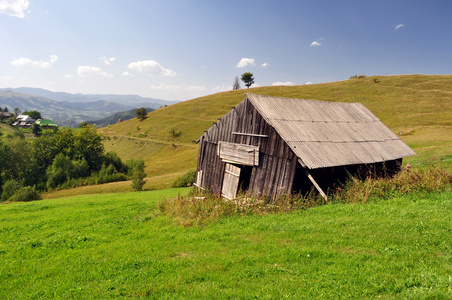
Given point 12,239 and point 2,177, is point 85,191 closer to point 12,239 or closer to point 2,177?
point 2,177

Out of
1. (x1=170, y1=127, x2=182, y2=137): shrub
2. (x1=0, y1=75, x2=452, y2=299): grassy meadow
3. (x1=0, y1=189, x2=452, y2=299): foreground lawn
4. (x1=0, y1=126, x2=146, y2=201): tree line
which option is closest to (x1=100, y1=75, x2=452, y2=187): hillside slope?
(x1=170, y1=127, x2=182, y2=137): shrub


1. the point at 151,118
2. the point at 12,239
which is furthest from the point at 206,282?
the point at 151,118

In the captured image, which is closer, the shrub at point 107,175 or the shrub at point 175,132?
the shrub at point 107,175

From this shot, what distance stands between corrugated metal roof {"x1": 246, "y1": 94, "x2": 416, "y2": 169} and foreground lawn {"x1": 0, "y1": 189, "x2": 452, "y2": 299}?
3.48 metres

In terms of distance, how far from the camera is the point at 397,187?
12992 mm

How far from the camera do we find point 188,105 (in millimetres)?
106438

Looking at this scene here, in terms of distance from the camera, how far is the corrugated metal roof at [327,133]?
14215 millimetres

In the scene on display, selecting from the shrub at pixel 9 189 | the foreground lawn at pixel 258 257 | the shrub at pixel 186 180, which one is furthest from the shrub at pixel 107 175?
the foreground lawn at pixel 258 257

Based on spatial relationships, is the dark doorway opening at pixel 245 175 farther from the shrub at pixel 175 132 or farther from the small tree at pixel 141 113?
the small tree at pixel 141 113

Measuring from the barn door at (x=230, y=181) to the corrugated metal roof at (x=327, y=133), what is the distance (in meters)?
4.44

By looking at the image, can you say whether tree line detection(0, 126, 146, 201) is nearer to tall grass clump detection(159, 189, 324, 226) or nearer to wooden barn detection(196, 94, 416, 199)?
wooden barn detection(196, 94, 416, 199)

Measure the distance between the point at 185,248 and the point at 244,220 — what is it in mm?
3196

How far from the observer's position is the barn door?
17.4 meters

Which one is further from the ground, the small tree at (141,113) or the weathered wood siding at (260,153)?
the small tree at (141,113)
